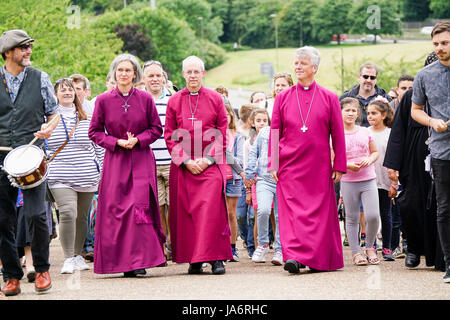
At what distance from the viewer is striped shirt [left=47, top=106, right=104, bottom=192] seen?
10922 millimetres

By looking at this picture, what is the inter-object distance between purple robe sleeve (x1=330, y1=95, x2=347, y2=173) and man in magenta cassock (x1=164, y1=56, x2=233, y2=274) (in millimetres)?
1307

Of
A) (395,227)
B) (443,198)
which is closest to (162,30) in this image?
(395,227)

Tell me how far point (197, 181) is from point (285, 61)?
4274 inches

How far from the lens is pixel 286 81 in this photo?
12156mm

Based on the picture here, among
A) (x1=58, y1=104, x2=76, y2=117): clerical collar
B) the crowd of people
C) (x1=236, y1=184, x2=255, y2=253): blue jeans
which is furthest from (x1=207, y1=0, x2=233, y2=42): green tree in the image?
the crowd of people

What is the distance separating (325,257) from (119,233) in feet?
7.62

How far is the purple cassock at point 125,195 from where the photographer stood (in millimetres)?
9742

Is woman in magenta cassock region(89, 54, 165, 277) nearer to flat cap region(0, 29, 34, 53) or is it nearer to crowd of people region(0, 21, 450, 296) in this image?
crowd of people region(0, 21, 450, 296)

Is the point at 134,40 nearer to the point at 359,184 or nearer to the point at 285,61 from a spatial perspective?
the point at 285,61

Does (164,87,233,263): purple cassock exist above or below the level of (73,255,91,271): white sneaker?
above

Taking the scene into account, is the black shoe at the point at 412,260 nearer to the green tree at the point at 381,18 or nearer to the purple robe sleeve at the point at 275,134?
the purple robe sleeve at the point at 275,134

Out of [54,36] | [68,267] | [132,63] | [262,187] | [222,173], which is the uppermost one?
[132,63]

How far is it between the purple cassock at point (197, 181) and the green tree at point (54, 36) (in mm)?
17078

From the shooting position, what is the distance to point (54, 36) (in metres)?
33.8
